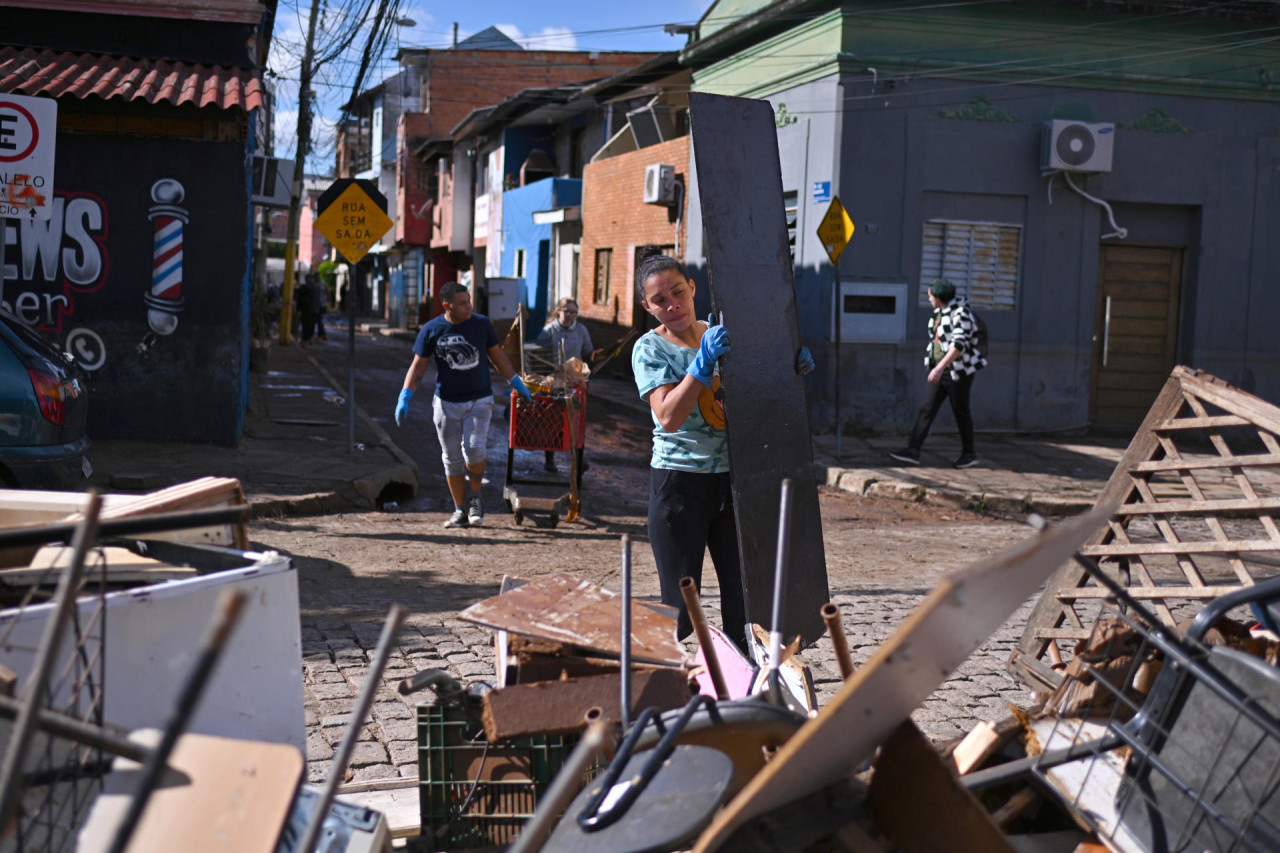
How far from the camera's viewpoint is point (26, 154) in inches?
289

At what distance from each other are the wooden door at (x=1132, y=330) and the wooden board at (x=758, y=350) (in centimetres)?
1232

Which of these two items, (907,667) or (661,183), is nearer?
(907,667)

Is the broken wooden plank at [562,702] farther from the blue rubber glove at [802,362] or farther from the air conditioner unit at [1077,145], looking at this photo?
the air conditioner unit at [1077,145]

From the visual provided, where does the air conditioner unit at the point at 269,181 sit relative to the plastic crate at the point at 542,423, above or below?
above

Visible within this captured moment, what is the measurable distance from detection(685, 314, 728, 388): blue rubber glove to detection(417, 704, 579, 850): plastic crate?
181 cm

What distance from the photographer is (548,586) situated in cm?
333

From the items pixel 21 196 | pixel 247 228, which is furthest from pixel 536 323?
pixel 21 196

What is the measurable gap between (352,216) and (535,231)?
20320 mm

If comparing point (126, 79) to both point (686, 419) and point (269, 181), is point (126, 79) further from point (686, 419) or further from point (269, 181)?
point (686, 419)

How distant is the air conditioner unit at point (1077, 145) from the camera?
14.7 metres

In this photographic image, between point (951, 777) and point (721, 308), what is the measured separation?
→ 102 inches

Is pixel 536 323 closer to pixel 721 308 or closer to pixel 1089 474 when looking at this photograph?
pixel 1089 474

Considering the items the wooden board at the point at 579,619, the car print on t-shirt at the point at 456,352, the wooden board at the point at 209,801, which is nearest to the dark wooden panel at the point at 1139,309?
the car print on t-shirt at the point at 456,352

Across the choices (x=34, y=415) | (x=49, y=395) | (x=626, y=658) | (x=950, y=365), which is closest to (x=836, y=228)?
(x=950, y=365)
